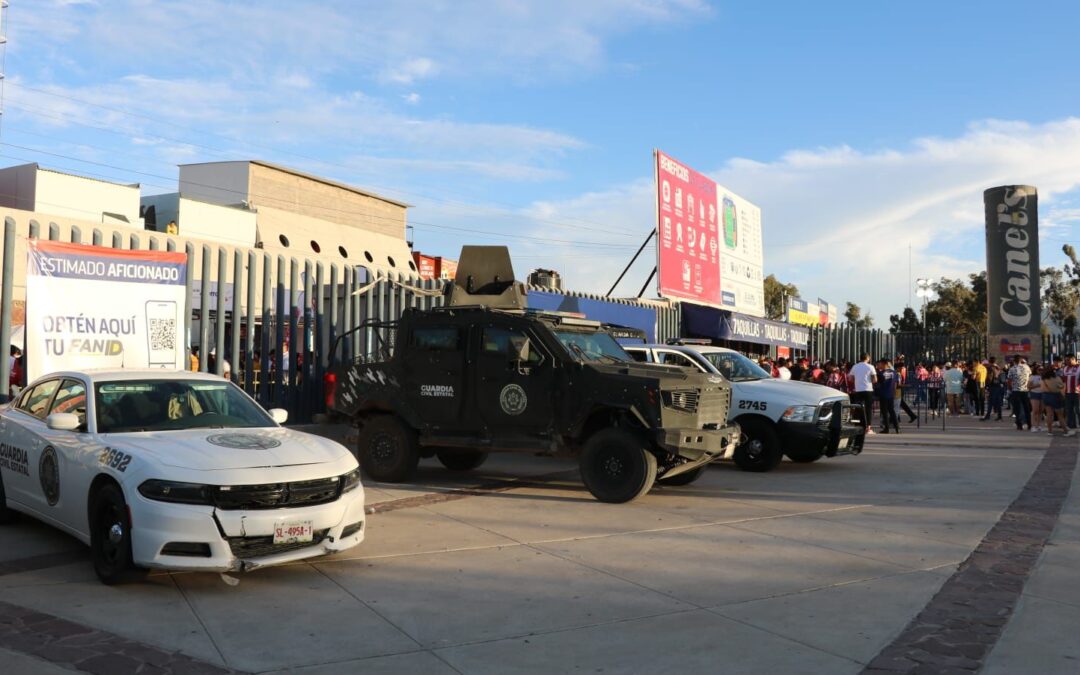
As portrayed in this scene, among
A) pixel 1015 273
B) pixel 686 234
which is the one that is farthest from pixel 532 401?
pixel 1015 273

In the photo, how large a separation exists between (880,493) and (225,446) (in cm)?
774

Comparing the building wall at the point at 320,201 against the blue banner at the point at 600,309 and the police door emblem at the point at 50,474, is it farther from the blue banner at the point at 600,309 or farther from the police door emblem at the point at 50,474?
the police door emblem at the point at 50,474

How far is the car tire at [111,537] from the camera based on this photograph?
6.09 m

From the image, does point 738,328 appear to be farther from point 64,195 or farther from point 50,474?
point 50,474

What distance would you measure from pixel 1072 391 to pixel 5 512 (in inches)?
800

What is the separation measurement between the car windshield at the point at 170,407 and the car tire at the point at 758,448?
7.43 m

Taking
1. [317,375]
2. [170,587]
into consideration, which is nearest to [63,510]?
[170,587]

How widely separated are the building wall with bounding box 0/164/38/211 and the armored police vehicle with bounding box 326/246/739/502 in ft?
72.8

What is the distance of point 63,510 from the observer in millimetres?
6914

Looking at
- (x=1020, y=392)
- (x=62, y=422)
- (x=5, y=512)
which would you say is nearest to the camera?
(x=62, y=422)

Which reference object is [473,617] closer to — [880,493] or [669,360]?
[880,493]

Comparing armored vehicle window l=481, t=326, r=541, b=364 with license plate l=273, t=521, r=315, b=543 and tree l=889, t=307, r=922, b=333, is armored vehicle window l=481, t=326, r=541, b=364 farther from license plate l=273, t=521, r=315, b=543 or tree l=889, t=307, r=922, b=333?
tree l=889, t=307, r=922, b=333

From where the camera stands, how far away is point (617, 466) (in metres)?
9.93

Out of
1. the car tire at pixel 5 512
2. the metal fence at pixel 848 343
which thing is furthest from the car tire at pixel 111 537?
the metal fence at pixel 848 343
